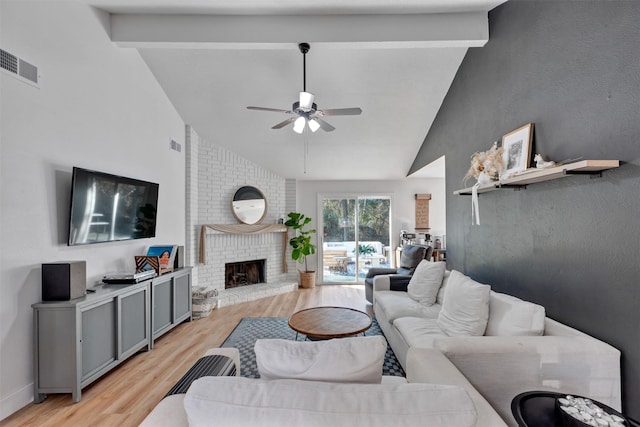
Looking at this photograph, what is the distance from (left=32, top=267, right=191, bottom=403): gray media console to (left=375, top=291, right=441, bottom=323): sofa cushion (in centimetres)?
248

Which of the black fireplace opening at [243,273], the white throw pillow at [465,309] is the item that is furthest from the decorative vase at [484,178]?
the black fireplace opening at [243,273]

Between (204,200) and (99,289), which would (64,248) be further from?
(204,200)

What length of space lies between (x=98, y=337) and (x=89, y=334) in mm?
108

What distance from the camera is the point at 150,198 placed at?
3.63m

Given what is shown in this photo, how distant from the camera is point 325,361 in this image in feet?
3.70

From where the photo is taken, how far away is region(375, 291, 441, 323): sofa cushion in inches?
121

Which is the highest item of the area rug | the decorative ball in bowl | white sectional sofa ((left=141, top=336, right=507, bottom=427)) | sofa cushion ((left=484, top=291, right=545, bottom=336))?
white sectional sofa ((left=141, top=336, right=507, bottom=427))

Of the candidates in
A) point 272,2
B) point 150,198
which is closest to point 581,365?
point 272,2

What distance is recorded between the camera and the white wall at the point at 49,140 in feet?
7.11

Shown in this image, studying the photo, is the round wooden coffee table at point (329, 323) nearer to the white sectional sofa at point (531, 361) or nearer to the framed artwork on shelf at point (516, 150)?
the white sectional sofa at point (531, 361)

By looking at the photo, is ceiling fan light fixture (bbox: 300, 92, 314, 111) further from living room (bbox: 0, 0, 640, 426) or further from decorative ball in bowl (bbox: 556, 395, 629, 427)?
decorative ball in bowl (bbox: 556, 395, 629, 427)

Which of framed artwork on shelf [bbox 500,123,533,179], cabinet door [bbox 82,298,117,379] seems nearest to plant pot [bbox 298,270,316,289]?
cabinet door [bbox 82,298,117,379]

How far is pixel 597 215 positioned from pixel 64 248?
12.7ft

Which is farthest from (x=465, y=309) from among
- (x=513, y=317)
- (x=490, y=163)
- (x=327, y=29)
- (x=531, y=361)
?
(x=327, y=29)
